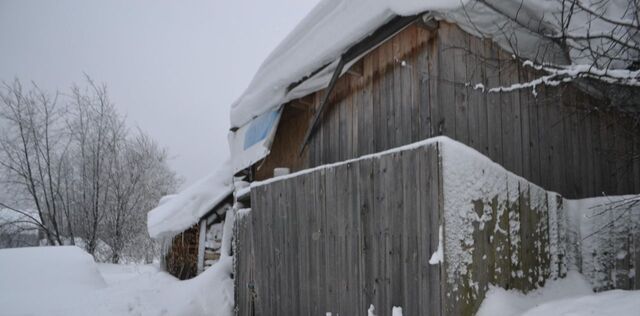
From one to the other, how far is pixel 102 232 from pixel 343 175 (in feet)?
59.3

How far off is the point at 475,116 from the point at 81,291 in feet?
24.4

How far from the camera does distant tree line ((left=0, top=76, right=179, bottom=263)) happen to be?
687 inches

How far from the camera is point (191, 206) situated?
28.9 feet

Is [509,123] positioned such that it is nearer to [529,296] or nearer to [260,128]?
[529,296]

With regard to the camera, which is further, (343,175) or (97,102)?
(97,102)

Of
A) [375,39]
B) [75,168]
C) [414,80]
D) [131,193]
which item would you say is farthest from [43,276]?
[75,168]

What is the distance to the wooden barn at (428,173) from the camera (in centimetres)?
287

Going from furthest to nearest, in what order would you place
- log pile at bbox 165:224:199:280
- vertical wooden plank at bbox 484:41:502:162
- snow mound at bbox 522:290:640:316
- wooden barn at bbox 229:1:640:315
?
log pile at bbox 165:224:199:280, vertical wooden plank at bbox 484:41:502:162, wooden barn at bbox 229:1:640:315, snow mound at bbox 522:290:640:316

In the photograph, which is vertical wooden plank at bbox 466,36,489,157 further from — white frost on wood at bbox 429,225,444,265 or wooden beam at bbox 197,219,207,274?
wooden beam at bbox 197,219,207,274

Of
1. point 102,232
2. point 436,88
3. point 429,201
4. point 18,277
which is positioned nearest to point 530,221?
point 429,201

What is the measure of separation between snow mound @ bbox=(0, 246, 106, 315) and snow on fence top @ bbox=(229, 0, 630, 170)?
17.3 feet

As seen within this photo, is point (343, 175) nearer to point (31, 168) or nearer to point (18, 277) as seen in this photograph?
point (18, 277)

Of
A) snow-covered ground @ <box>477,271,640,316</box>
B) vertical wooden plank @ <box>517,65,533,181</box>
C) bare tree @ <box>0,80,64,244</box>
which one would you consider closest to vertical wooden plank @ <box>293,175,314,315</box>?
snow-covered ground @ <box>477,271,640,316</box>

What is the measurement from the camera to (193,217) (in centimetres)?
870
